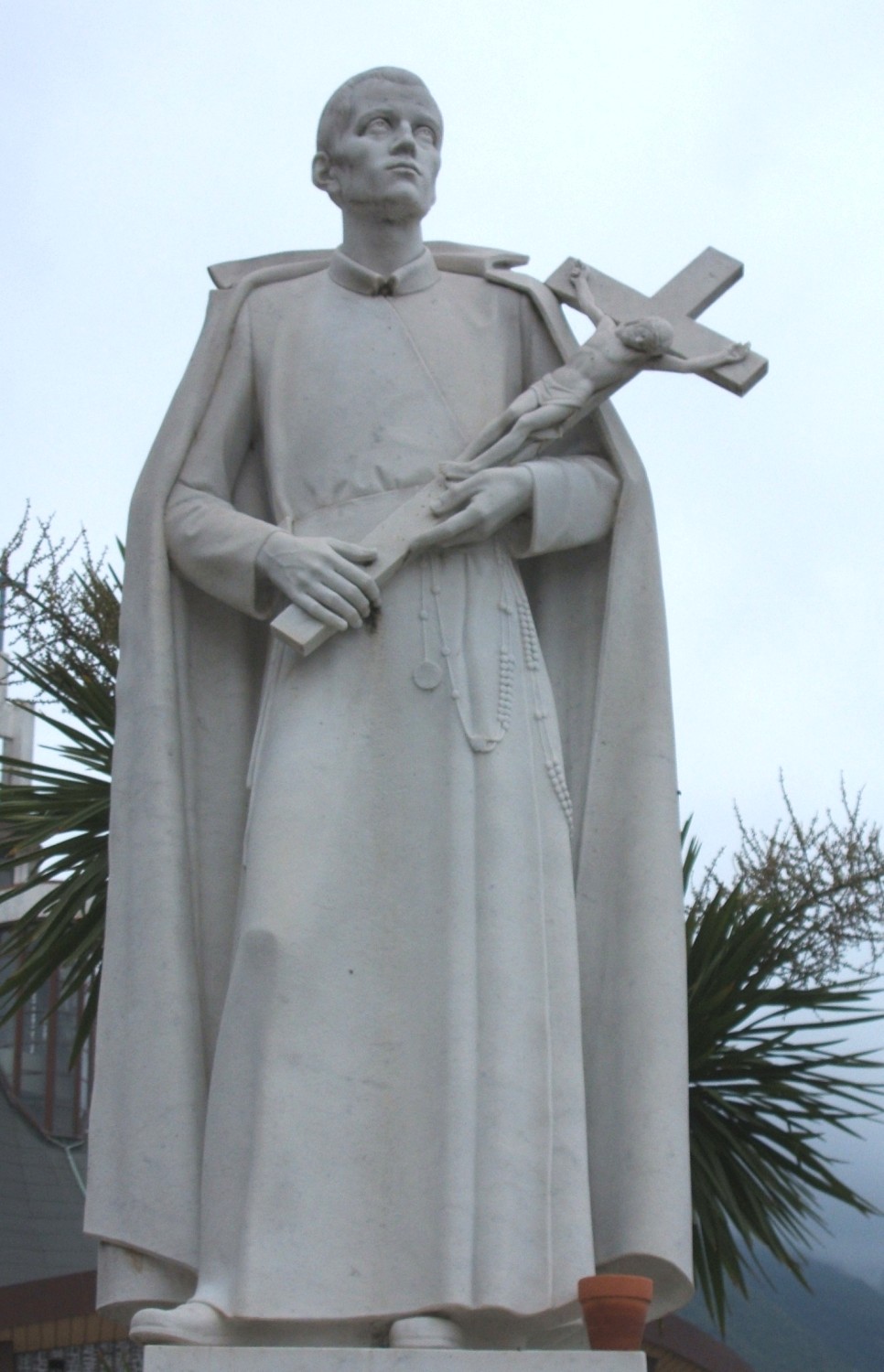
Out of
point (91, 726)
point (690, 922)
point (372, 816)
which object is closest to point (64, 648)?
point (91, 726)

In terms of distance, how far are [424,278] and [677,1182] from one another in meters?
2.45

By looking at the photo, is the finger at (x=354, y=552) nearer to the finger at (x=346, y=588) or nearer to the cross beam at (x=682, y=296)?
the finger at (x=346, y=588)

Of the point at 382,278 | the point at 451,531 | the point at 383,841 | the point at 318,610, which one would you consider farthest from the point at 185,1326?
the point at 382,278

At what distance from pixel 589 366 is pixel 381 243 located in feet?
2.31

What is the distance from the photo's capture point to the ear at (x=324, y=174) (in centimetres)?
591

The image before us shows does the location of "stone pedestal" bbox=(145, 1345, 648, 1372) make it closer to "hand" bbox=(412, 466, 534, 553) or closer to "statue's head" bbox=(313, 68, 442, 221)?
"hand" bbox=(412, 466, 534, 553)

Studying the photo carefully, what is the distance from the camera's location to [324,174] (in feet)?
19.5

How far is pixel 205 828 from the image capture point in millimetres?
5512

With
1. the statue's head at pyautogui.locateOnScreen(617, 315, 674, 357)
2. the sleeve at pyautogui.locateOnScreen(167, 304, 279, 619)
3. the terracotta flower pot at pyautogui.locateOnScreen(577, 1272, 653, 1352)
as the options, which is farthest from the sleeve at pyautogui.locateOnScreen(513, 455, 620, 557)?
the terracotta flower pot at pyautogui.locateOnScreen(577, 1272, 653, 1352)

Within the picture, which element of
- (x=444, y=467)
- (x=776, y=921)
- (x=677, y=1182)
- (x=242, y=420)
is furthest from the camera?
(x=776, y=921)

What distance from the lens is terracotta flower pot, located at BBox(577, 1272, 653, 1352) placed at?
A: 4.43m

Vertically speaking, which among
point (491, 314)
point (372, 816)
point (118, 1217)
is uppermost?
point (491, 314)

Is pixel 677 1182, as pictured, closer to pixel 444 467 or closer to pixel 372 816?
pixel 372 816

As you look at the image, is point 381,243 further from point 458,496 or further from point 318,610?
point 318,610
